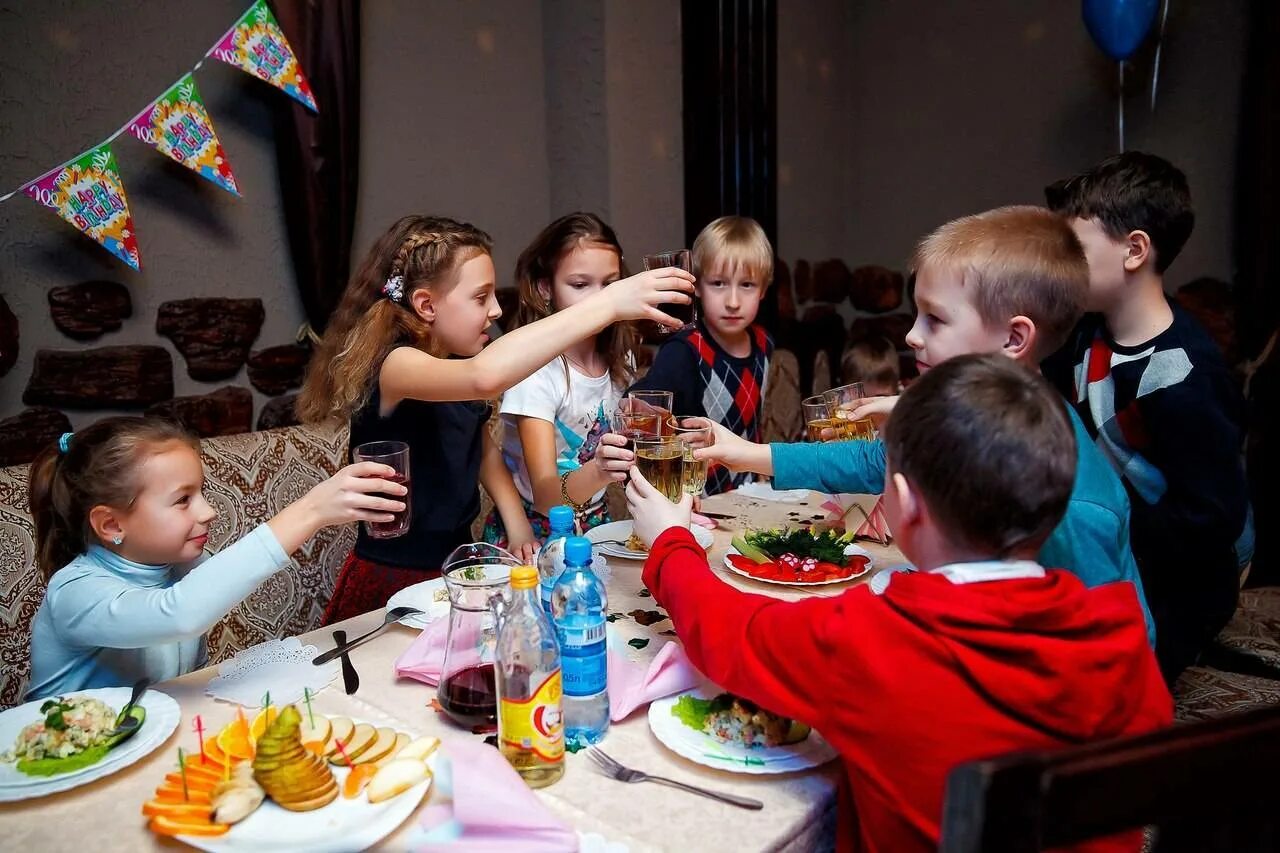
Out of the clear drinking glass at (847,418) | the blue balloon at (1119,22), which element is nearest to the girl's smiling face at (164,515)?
the clear drinking glass at (847,418)

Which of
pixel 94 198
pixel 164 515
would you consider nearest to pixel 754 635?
pixel 164 515

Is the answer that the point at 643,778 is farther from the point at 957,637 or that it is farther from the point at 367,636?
the point at 367,636

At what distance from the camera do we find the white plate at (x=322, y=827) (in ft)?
3.13

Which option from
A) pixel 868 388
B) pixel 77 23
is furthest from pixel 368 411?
pixel 868 388

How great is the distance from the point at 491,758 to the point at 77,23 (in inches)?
96.3

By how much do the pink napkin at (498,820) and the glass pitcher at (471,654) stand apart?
8.1 inches

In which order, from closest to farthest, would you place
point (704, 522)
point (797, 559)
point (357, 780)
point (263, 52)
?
point (357, 780)
point (797, 559)
point (704, 522)
point (263, 52)

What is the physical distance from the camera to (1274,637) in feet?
7.58

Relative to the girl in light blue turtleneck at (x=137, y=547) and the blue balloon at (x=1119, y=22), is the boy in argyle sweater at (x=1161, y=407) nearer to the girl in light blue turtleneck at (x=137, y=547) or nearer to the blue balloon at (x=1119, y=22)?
the girl in light blue turtleneck at (x=137, y=547)

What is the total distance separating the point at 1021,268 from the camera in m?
1.57

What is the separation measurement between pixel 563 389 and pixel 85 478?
1.23 m

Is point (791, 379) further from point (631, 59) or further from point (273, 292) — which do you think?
point (273, 292)

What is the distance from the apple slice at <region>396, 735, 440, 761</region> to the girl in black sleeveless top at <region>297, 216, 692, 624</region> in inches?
32.5

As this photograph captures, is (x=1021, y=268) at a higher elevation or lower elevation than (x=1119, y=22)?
lower
